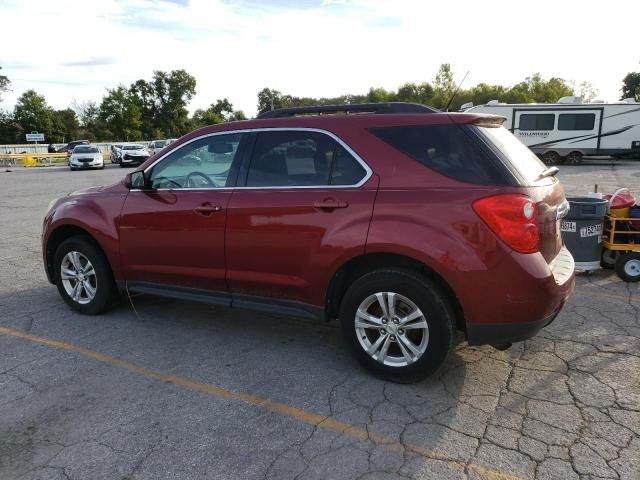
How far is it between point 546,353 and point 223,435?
2.53 metres

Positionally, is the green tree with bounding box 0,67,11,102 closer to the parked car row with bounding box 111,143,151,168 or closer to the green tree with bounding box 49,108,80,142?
the green tree with bounding box 49,108,80,142

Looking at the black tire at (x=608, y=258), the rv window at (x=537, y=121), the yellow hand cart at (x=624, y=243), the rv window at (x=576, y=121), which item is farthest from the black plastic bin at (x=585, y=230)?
the rv window at (x=576, y=121)

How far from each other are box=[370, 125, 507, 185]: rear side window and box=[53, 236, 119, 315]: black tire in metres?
2.92

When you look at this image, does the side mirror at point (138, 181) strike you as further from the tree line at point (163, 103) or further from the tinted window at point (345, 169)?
the tree line at point (163, 103)

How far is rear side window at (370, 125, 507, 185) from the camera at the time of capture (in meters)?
3.13

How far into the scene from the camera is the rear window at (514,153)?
3.21 m

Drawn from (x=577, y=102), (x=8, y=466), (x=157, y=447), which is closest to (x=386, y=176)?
(x=157, y=447)

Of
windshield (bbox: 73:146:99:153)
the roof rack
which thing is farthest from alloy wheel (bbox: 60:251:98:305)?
windshield (bbox: 73:146:99:153)

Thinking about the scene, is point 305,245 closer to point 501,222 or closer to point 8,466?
point 501,222

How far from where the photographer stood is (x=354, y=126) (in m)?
3.56

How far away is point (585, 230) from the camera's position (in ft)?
18.5

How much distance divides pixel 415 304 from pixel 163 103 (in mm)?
91468

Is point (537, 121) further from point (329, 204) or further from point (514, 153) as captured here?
point (329, 204)

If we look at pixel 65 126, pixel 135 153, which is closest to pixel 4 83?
pixel 65 126
